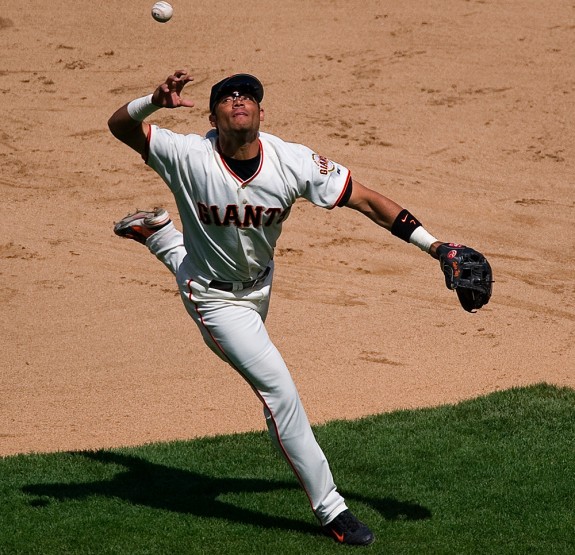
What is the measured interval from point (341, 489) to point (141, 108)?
2.19 m

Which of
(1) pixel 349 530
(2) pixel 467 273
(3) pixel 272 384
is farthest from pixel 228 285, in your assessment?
(1) pixel 349 530

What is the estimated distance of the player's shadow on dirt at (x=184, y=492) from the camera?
17.8 ft

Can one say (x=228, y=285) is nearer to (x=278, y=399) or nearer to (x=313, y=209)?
(x=278, y=399)

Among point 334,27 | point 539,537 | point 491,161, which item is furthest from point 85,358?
point 334,27

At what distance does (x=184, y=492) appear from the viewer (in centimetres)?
579

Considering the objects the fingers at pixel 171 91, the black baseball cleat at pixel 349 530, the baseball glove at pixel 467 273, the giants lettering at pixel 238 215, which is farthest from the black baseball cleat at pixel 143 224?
the black baseball cleat at pixel 349 530

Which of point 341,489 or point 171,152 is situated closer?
point 171,152

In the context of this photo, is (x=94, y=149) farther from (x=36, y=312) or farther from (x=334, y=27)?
(x=334, y=27)

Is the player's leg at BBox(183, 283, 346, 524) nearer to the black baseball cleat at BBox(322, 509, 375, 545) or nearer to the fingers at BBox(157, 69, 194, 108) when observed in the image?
the black baseball cleat at BBox(322, 509, 375, 545)

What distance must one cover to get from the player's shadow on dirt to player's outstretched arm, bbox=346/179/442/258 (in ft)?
4.43

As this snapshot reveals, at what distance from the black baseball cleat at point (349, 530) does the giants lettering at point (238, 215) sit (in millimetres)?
1349

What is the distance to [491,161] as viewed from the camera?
11148mm

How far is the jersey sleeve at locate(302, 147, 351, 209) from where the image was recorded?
5031mm

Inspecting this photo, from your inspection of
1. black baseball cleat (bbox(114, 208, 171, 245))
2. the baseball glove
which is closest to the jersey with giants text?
the baseball glove
